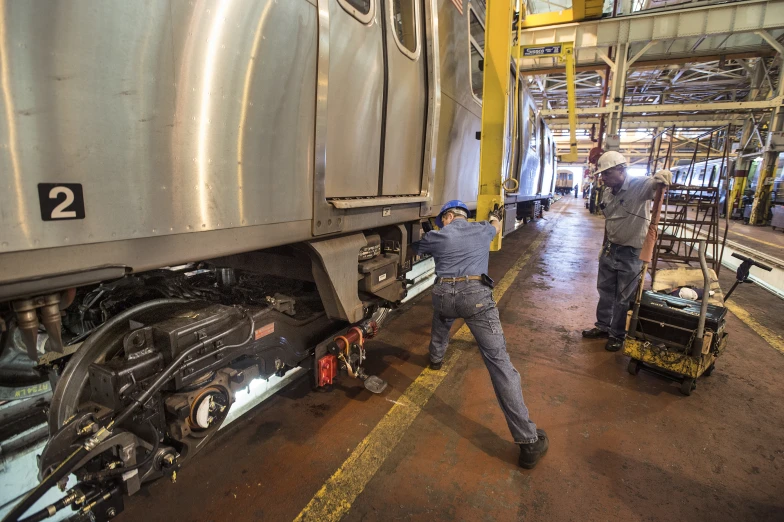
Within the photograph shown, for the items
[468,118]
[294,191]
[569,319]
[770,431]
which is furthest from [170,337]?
[569,319]

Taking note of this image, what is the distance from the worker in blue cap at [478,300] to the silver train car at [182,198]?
0.41 m

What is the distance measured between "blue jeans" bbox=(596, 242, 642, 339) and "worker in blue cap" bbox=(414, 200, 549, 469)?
193 centimetres

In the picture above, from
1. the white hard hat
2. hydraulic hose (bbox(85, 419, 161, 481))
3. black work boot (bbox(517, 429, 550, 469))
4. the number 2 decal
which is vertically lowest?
black work boot (bbox(517, 429, 550, 469))

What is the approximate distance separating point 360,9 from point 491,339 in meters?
2.20

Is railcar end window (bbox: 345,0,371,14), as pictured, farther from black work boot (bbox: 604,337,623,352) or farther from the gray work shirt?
black work boot (bbox: 604,337,623,352)

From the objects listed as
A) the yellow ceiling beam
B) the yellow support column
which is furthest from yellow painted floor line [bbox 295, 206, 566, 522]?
the yellow ceiling beam

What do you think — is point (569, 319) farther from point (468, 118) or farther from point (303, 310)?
point (303, 310)

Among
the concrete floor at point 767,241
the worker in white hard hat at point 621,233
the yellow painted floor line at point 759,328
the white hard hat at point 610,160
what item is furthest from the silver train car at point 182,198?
the concrete floor at point 767,241

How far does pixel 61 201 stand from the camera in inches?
41.7

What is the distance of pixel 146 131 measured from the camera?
123 cm

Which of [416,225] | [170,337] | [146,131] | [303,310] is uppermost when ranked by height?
[146,131]

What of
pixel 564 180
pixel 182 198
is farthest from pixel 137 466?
pixel 564 180

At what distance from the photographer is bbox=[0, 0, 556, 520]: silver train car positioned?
1039 millimetres

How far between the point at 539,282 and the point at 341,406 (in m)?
4.69
